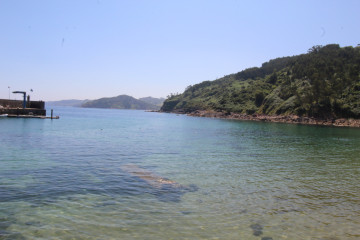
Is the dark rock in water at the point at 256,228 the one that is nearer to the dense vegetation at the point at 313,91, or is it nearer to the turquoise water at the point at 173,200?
the turquoise water at the point at 173,200

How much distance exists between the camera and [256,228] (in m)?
10.8

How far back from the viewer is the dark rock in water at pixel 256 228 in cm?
1034


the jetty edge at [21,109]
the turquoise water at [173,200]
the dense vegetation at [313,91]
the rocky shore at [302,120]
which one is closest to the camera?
the turquoise water at [173,200]

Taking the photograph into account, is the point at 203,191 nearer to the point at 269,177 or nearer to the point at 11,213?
the point at 269,177

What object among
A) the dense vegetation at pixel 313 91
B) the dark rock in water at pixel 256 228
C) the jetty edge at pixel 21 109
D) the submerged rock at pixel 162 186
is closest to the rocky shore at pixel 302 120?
the dense vegetation at pixel 313 91

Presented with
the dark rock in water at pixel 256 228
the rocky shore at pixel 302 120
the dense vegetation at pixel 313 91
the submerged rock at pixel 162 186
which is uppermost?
the dense vegetation at pixel 313 91

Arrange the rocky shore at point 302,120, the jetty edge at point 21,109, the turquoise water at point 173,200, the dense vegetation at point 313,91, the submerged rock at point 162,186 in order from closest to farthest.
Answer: the turquoise water at point 173,200 → the submerged rock at point 162,186 → the jetty edge at point 21,109 → the rocky shore at point 302,120 → the dense vegetation at point 313,91

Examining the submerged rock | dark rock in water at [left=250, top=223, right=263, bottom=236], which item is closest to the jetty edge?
the submerged rock

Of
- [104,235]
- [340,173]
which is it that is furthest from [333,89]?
[104,235]

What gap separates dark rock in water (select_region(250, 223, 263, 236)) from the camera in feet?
33.9

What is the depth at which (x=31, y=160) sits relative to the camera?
75.9ft

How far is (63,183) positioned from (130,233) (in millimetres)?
8614

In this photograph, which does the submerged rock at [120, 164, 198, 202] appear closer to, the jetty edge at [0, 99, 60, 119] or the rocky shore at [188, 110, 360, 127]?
the jetty edge at [0, 99, 60, 119]

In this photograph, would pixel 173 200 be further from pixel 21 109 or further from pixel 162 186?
pixel 21 109
